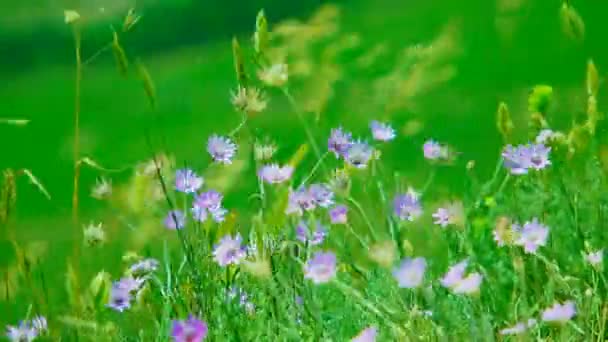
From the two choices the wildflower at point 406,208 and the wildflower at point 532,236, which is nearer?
the wildflower at point 532,236

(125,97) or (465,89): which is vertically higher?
(125,97)

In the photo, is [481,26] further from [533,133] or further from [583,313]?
[583,313]

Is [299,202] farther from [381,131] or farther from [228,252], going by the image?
[381,131]

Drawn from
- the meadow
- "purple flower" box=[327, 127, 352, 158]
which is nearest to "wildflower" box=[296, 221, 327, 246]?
the meadow

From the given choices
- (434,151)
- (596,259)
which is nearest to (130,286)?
(434,151)

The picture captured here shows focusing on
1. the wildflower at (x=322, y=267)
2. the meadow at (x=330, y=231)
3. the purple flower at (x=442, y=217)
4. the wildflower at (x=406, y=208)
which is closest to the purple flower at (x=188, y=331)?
the meadow at (x=330, y=231)

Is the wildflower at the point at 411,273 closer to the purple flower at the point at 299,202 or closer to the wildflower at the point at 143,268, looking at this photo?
the purple flower at the point at 299,202

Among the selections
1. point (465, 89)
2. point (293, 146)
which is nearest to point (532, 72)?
point (465, 89)
